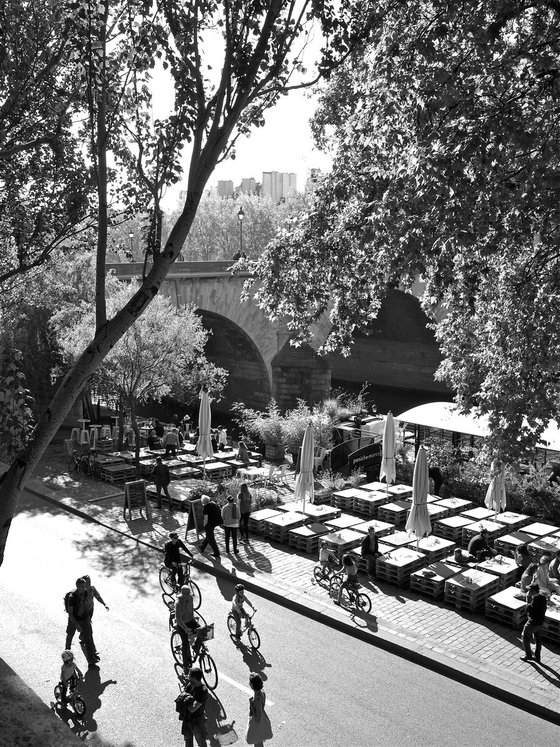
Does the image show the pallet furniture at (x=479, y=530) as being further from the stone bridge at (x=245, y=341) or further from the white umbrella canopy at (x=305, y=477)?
the stone bridge at (x=245, y=341)

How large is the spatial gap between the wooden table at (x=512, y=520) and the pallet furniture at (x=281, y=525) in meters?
4.28

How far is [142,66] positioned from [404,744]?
7.94 metres

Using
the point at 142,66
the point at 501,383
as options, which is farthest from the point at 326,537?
the point at 142,66

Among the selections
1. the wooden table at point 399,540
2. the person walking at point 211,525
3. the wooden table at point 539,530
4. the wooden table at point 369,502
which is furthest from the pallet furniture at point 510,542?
the person walking at point 211,525

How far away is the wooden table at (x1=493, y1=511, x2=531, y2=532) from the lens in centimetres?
1667

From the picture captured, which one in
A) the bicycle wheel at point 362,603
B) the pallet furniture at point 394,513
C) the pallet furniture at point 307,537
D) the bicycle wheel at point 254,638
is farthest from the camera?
the pallet furniture at point 394,513

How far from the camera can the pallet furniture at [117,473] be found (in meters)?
21.3

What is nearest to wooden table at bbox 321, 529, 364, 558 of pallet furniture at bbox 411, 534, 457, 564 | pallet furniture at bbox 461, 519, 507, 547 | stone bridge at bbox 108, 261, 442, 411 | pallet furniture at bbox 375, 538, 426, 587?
pallet furniture at bbox 375, 538, 426, 587

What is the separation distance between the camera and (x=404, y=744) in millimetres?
8773

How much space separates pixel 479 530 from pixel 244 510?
16.1 feet

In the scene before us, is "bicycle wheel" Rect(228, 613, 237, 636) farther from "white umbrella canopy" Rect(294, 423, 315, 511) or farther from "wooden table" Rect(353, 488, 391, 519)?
"wooden table" Rect(353, 488, 391, 519)

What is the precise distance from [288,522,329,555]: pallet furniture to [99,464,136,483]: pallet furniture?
7.11 m

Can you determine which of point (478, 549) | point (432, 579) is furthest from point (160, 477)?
point (478, 549)

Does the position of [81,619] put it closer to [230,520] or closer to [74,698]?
[74,698]
